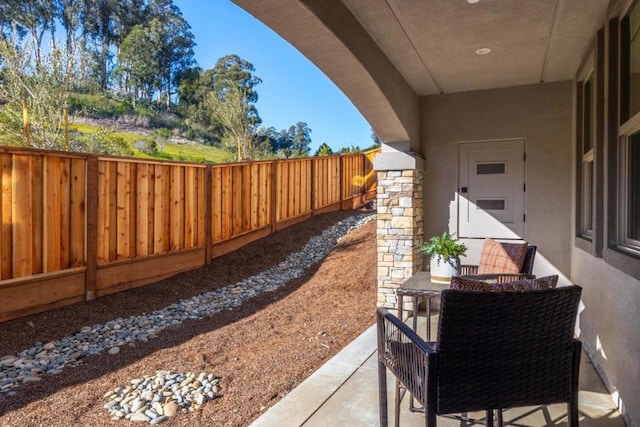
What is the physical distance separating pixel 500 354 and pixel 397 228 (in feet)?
9.94

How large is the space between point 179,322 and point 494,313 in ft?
12.6

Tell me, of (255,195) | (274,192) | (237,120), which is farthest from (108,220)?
(237,120)

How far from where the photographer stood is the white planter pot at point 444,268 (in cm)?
307

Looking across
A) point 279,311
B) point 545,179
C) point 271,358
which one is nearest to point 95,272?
point 279,311

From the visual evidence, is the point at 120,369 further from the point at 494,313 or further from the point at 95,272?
the point at 494,313

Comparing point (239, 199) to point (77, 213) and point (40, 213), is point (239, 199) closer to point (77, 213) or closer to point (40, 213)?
point (77, 213)

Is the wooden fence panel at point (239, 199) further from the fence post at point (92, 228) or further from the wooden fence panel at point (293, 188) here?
the fence post at point (92, 228)

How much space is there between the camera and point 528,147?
456 centimetres

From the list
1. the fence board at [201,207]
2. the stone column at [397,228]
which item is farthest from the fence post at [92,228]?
the stone column at [397,228]

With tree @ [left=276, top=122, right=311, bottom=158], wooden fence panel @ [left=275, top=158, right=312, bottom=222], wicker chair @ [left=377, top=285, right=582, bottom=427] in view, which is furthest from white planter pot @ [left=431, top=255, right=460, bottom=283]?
tree @ [left=276, top=122, right=311, bottom=158]

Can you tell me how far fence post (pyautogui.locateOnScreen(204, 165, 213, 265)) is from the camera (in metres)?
6.69

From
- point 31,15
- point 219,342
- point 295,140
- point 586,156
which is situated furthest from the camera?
point 295,140

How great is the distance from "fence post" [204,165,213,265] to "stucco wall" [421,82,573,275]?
3522 mm

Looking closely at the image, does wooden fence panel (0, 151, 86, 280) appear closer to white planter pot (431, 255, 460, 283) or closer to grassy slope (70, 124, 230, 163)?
white planter pot (431, 255, 460, 283)
